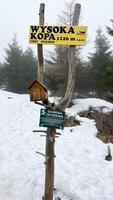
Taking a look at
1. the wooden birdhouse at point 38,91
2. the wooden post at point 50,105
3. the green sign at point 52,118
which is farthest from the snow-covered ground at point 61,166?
the wooden birdhouse at point 38,91

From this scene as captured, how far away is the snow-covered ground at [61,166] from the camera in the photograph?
8.05 meters

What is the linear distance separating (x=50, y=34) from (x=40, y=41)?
0.26 metres

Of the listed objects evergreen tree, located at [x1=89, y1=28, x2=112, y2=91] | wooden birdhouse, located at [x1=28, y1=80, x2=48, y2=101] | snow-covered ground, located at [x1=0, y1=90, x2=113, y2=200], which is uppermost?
evergreen tree, located at [x1=89, y1=28, x2=112, y2=91]

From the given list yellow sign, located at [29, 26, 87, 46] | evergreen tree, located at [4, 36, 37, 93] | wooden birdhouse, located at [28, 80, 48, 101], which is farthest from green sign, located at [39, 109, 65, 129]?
evergreen tree, located at [4, 36, 37, 93]

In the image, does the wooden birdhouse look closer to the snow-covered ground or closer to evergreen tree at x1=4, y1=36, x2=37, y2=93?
the snow-covered ground

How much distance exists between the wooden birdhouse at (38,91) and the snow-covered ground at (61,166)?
8.45ft

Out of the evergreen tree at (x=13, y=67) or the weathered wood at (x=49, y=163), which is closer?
the weathered wood at (x=49, y=163)

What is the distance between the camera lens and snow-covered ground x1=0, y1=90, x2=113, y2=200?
26.4 ft

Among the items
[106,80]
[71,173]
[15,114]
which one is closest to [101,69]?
[106,80]

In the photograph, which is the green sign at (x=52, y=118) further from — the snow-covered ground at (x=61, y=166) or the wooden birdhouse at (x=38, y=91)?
the snow-covered ground at (x=61, y=166)

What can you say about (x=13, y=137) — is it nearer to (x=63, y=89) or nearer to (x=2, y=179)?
(x=2, y=179)

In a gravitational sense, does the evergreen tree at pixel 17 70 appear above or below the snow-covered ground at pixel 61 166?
above

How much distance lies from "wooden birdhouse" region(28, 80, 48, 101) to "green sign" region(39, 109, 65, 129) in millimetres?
288

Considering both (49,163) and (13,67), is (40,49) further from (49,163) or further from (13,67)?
(13,67)
